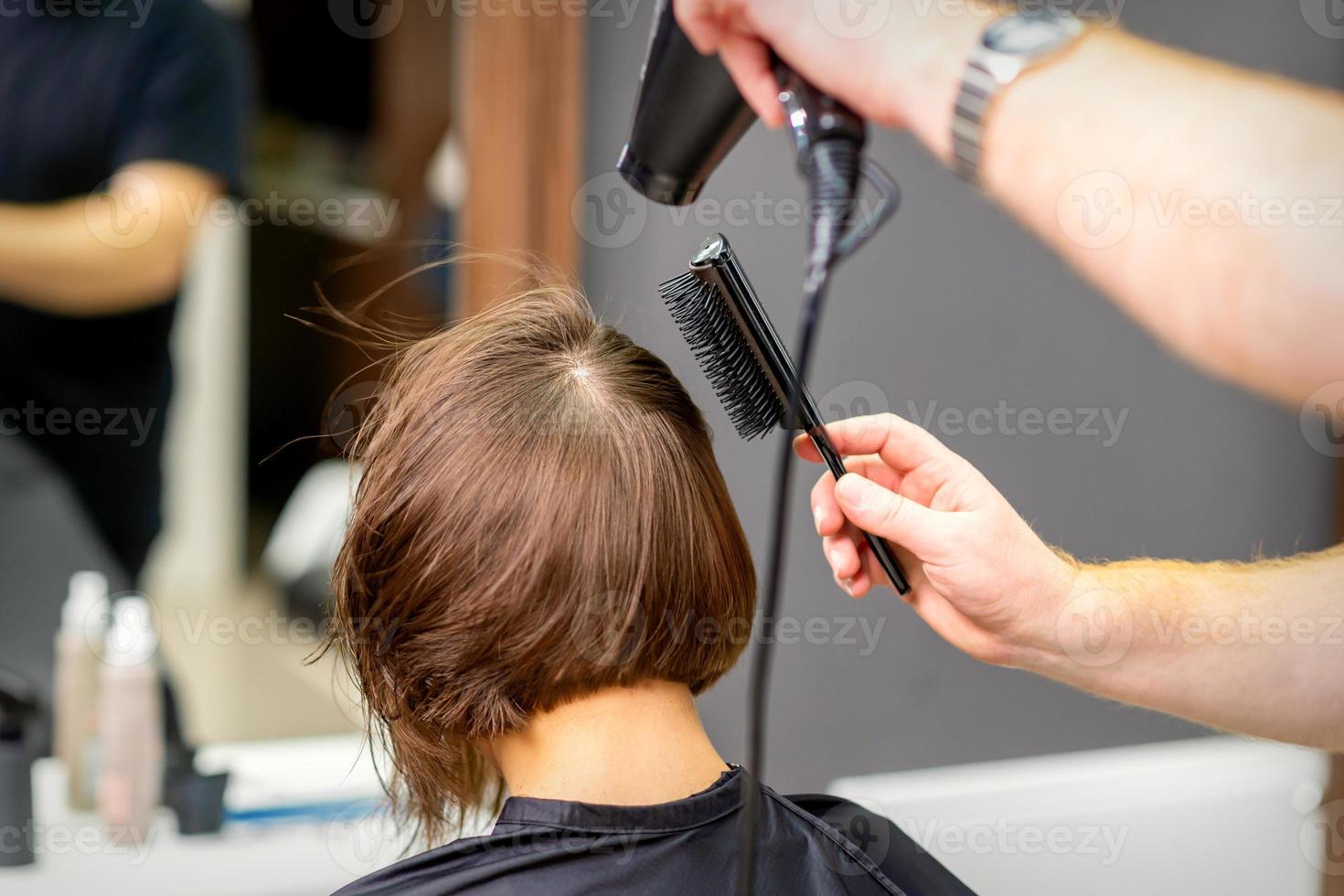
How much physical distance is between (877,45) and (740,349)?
29cm

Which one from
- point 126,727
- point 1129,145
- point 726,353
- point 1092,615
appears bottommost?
point 126,727

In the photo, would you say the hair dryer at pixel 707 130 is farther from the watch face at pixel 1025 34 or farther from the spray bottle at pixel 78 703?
the spray bottle at pixel 78 703

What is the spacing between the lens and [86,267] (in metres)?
1.22

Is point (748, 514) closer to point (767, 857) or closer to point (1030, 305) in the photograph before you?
point (1030, 305)

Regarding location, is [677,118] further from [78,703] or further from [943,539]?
[78,703]

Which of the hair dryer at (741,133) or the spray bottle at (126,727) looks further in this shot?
the spray bottle at (126,727)

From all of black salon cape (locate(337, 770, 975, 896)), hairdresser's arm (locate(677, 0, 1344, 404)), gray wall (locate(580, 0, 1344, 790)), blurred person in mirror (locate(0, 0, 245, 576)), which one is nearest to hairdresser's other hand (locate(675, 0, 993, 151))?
hairdresser's arm (locate(677, 0, 1344, 404))

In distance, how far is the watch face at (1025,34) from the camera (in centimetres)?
44

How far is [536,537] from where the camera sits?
0.64 metres

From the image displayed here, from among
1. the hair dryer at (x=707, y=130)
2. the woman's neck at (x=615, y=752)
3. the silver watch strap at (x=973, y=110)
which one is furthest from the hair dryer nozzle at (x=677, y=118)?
the woman's neck at (x=615, y=752)

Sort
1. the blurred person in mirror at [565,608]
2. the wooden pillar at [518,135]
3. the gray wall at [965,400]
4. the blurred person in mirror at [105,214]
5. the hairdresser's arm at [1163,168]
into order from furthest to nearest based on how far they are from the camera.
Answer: the gray wall at [965,400]
the wooden pillar at [518,135]
the blurred person in mirror at [105,214]
the blurred person in mirror at [565,608]
the hairdresser's arm at [1163,168]

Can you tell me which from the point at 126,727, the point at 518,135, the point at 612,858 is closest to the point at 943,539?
the point at 612,858

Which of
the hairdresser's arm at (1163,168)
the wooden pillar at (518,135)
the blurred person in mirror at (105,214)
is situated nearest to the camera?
the hairdresser's arm at (1163,168)

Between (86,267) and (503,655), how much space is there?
2.88ft
